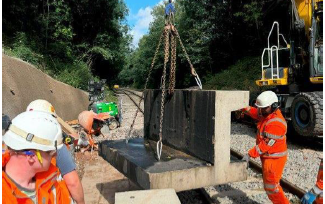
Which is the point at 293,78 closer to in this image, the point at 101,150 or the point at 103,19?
the point at 101,150

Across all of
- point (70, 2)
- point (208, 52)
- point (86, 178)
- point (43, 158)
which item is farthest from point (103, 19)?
point (43, 158)

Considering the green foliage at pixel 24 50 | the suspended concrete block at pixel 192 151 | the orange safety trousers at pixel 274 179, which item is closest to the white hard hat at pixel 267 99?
the orange safety trousers at pixel 274 179

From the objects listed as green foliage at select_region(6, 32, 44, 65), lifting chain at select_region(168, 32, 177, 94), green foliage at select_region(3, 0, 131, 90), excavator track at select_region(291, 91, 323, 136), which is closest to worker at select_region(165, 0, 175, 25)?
lifting chain at select_region(168, 32, 177, 94)

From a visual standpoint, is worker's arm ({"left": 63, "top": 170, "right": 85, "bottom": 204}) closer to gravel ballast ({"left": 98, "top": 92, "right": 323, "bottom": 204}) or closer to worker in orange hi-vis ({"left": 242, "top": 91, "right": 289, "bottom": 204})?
gravel ballast ({"left": 98, "top": 92, "right": 323, "bottom": 204})

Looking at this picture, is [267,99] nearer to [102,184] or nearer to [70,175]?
[70,175]

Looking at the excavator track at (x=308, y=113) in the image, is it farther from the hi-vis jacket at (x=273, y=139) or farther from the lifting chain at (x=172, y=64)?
the lifting chain at (x=172, y=64)

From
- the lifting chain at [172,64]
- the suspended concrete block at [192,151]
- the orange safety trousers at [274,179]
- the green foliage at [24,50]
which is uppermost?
the green foliage at [24,50]

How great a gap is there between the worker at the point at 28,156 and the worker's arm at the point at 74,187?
21.6 inches

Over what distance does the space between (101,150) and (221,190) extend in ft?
7.46

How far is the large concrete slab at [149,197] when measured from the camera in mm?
2652

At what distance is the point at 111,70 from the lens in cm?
3036

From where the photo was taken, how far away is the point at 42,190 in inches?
72.9

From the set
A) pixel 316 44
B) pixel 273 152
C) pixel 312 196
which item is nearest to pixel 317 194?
pixel 312 196

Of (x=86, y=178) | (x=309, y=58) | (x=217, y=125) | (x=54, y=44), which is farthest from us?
(x=54, y=44)
